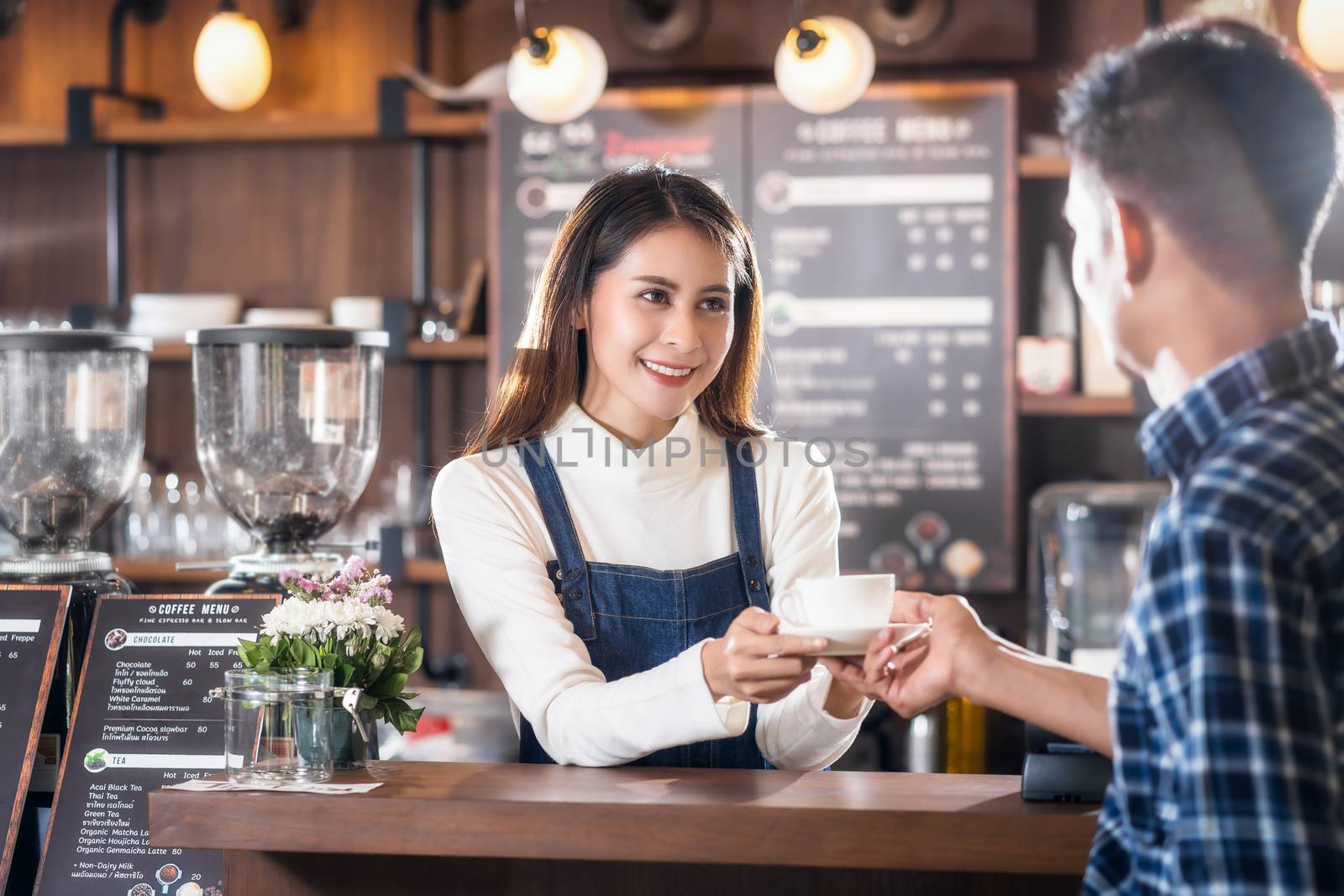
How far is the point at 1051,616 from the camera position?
357cm

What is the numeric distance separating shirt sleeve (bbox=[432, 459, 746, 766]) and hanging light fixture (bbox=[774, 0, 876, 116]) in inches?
71.9

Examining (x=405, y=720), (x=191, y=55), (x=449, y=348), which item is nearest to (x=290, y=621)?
(x=405, y=720)

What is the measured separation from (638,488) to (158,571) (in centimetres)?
242

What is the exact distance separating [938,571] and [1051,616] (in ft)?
1.00

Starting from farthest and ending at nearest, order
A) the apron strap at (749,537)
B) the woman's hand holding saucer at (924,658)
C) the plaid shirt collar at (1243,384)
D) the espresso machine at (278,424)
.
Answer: the espresso machine at (278,424) < the apron strap at (749,537) < the woman's hand holding saucer at (924,658) < the plaid shirt collar at (1243,384)

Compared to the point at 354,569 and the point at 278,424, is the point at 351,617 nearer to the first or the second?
the point at 354,569

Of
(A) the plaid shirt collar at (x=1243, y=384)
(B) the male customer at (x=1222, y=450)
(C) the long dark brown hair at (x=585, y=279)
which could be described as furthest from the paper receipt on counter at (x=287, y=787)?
(A) the plaid shirt collar at (x=1243, y=384)

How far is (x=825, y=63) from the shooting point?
329 centimetres

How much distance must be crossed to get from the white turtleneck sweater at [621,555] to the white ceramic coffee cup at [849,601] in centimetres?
19

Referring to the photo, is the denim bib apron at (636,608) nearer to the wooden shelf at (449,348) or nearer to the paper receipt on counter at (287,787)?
the paper receipt on counter at (287,787)

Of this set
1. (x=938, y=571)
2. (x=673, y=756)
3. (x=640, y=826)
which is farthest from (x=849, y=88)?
(x=640, y=826)

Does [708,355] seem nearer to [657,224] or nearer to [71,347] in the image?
[657,224]

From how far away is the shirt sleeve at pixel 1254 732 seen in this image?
85 cm

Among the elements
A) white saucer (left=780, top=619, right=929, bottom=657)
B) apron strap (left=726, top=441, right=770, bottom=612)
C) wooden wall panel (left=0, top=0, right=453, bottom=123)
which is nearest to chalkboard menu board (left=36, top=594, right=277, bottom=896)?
apron strap (left=726, top=441, right=770, bottom=612)
